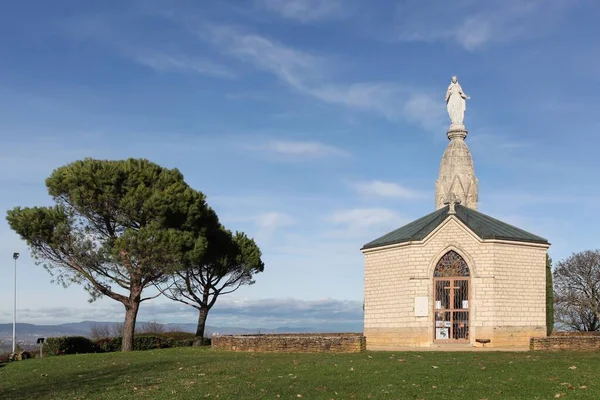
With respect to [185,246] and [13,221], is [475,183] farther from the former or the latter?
[13,221]

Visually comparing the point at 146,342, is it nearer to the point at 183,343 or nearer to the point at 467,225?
the point at 183,343

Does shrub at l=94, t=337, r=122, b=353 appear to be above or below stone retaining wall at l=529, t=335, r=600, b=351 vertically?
below

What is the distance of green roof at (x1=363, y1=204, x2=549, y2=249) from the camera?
89.3ft

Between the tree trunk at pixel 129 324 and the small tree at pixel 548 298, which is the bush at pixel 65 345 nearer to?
the tree trunk at pixel 129 324

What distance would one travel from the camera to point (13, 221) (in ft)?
102

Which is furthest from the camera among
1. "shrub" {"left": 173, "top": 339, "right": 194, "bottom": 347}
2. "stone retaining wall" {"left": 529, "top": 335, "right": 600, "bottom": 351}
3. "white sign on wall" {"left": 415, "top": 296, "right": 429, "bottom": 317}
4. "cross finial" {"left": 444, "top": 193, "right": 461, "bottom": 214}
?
"shrub" {"left": 173, "top": 339, "right": 194, "bottom": 347}

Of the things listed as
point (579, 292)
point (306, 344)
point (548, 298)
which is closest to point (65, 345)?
point (306, 344)

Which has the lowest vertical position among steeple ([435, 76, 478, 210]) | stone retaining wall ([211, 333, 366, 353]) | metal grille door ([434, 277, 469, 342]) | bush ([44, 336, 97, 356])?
bush ([44, 336, 97, 356])

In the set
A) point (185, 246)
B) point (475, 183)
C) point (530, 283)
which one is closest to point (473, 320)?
point (530, 283)

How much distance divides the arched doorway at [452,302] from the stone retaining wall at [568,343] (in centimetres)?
377

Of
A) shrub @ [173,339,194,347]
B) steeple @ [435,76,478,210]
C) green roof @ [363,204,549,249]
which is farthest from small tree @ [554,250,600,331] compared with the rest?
shrub @ [173,339,194,347]

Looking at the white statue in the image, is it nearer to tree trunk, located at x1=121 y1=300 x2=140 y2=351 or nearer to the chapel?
the chapel

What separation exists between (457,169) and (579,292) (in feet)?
57.9

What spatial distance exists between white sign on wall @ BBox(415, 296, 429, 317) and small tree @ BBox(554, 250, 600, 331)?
23496 millimetres
